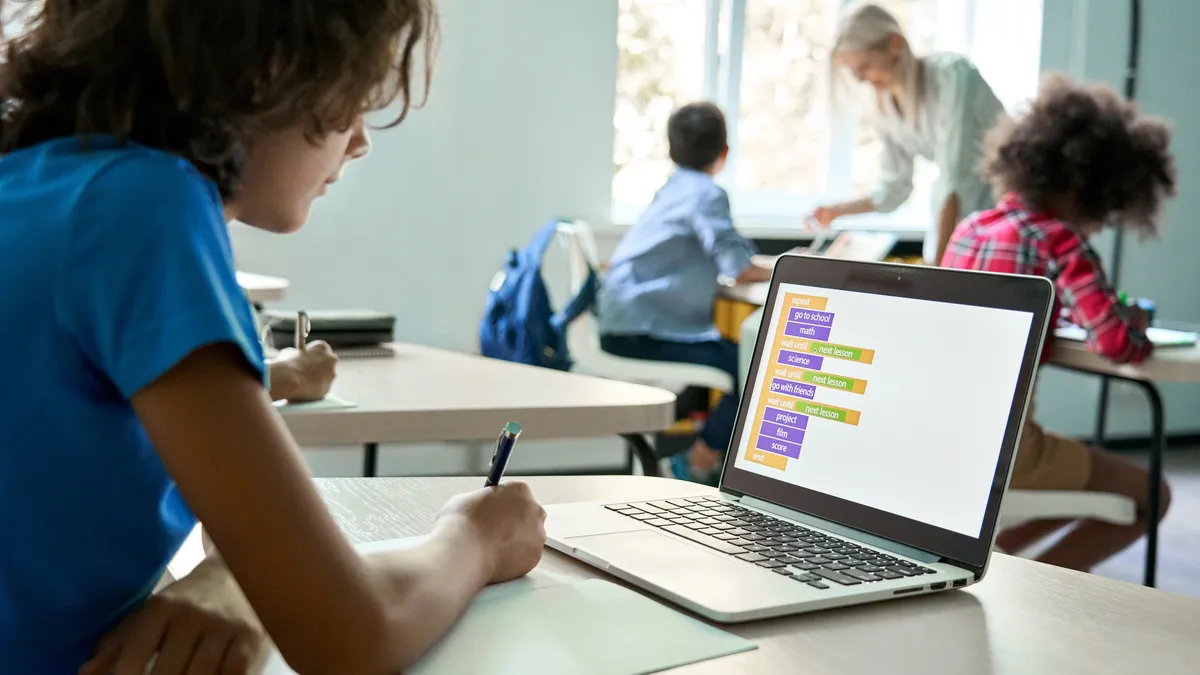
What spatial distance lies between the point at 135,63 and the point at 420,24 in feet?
0.56

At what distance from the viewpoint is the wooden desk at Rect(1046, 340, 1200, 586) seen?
7.79ft

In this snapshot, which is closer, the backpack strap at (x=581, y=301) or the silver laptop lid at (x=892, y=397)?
the silver laptop lid at (x=892, y=397)

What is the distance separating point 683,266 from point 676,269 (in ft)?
0.07

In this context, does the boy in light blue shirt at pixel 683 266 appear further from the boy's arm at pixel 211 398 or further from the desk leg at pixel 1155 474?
the boy's arm at pixel 211 398

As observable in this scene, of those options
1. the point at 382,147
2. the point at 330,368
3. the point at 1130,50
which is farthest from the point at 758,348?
the point at 1130,50

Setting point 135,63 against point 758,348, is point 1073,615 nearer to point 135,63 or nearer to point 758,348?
point 758,348

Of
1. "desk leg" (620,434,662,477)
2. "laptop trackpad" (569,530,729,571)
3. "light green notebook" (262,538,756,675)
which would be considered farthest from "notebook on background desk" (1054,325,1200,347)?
"light green notebook" (262,538,756,675)

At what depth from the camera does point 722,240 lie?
11.6ft

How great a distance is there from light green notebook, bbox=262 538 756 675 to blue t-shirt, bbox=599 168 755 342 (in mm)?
2770

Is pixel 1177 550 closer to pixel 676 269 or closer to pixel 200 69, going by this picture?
pixel 676 269

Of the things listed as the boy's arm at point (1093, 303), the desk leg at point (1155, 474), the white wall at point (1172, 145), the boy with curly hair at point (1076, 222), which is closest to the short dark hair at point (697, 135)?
the boy with curly hair at point (1076, 222)

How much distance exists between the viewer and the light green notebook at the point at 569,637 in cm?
67

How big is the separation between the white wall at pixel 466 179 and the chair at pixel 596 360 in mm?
383

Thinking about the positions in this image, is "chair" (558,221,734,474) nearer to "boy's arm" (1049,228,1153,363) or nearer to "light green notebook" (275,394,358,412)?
"boy's arm" (1049,228,1153,363)
